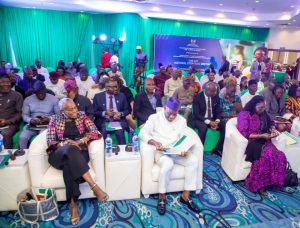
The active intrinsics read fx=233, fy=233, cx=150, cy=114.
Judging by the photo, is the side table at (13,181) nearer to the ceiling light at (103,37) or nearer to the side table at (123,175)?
the side table at (123,175)

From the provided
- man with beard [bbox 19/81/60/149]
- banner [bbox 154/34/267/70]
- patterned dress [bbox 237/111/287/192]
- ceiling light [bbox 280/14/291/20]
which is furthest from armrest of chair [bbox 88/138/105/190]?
ceiling light [bbox 280/14/291/20]

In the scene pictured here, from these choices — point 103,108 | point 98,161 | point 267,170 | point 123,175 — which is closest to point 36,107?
point 103,108

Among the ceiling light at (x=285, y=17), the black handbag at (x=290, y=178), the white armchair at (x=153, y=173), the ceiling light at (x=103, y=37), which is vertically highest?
the ceiling light at (x=285, y=17)

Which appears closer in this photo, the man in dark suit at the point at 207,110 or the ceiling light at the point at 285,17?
the man in dark suit at the point at 207,110

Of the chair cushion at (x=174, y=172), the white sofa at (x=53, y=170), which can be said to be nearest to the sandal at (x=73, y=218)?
the white sofa at (x=53, y=170)

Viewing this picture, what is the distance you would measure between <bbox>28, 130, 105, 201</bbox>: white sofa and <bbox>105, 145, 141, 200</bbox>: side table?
9 centimetres

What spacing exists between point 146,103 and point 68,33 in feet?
26.5

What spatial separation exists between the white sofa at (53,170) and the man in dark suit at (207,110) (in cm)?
197

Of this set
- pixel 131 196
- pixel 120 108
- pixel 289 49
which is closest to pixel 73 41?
pixel 120 108

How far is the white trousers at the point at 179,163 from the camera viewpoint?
2.68m

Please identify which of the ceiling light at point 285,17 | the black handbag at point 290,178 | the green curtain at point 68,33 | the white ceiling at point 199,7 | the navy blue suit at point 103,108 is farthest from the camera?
the ceiling light at point 285,17

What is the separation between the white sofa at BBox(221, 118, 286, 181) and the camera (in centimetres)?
311

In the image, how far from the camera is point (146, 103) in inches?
155

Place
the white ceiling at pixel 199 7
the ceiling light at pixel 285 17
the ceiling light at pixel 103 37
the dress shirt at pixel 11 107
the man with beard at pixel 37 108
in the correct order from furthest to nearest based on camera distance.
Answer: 1. the ceiling light at pixel 103 37
2. the ceiling light at pixel 285 17
3. the white ceiling at pixel 199 7
4. the dress shirt at pixel 11 107
5. the man with beard at pixel 37 108
